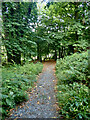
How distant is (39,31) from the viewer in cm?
796

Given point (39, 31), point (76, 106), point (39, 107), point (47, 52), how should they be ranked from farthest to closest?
1. point (47, 52)
2. point (39, 31)
3. point (39, 107)
4. point (76, 106)

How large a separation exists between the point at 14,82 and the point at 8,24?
3080 mm

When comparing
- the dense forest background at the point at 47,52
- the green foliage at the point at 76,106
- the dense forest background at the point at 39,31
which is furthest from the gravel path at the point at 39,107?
the dense forest background at the point at 39,31

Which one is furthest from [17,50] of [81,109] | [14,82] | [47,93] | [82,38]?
[82,38]

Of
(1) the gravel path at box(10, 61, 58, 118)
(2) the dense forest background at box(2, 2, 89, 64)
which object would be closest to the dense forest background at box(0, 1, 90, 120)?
(2) the dense forest background at box(2, 2, 89, 64)

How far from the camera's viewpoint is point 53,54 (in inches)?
384

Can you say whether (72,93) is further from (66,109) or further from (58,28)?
(58,28)

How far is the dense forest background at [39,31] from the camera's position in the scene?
405 cm

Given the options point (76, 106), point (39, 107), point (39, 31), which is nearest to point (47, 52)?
point (39, 31)

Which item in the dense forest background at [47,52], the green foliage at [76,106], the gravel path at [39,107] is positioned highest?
the dense forest background at [47,52]

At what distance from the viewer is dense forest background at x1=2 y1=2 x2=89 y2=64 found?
405cm

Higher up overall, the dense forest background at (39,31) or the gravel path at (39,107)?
the dense forest background at (39,31)

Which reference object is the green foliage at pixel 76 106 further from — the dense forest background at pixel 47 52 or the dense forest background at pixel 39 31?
the dense forest background at pixel 39 31

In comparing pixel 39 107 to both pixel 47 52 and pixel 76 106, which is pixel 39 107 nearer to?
pixel 76 106
